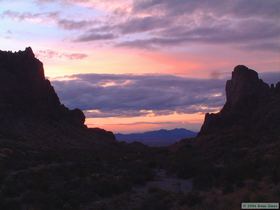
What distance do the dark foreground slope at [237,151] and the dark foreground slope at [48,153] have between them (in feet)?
14.6

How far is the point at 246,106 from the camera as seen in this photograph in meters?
92.2

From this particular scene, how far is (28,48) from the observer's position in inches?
4471

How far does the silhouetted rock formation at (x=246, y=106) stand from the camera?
3233 inches

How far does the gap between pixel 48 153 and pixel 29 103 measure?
147 ft

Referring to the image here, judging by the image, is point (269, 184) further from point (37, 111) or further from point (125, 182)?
point (37, 111)

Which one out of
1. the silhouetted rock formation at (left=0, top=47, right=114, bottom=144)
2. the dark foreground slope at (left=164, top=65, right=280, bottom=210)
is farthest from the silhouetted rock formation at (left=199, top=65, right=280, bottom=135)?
the silhouetted rock formation at (left=0, top=47, right=114, bottom=144)

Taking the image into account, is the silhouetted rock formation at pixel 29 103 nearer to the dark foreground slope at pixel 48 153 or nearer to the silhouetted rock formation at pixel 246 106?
the dark foreground slope at pixel 48 153

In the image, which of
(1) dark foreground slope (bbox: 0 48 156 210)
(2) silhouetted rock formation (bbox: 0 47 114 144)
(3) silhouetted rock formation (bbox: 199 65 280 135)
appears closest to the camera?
(1) dark foreground slope (bbox: 0 48 156 210)

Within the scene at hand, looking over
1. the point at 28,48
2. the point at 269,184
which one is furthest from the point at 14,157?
the point at 28,48

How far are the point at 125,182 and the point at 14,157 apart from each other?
23.6m

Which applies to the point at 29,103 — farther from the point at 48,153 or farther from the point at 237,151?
the point at 237,151

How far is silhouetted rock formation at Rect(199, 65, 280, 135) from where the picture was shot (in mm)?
82125

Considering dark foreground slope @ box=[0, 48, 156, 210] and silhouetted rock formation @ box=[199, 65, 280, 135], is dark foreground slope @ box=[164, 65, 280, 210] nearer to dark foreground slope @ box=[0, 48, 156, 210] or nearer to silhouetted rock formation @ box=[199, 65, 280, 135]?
silhouetted rock formation @ box=[199, 65, 280, 135]

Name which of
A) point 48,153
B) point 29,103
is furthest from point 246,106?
point 48,153
